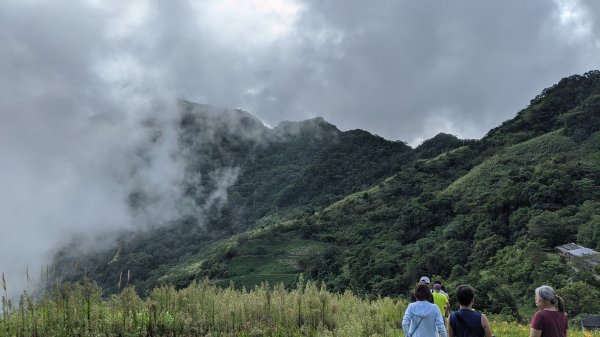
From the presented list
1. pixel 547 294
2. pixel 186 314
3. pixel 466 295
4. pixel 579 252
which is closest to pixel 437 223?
pixel 579 252

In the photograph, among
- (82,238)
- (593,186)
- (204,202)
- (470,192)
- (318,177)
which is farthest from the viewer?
(204,202)

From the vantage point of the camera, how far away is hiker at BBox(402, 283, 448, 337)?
5863mm

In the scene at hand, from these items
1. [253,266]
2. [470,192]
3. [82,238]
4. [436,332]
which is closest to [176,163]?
[82,238]

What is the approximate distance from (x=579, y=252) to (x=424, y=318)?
38.9m

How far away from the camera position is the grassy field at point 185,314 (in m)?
6.92

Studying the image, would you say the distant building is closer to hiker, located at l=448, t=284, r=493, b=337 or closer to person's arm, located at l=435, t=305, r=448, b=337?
person's arm, located at l=435, t=305, r=448, b=337

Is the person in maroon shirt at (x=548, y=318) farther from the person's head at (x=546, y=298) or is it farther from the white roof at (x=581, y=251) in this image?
the white roof at (x=581, y=251)

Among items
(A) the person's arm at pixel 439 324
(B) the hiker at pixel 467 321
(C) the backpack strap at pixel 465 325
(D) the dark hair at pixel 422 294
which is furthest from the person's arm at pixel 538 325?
(D) the dark hair at pixel 422 294

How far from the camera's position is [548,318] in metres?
5.31

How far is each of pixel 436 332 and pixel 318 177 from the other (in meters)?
110

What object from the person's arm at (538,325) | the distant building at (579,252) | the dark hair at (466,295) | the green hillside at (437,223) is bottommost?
the distant building at (579,252)

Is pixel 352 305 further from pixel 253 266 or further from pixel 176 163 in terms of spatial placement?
pixel 176 163

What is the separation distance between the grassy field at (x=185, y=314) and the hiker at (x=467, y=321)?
89.3 inches

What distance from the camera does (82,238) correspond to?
127688 mm
